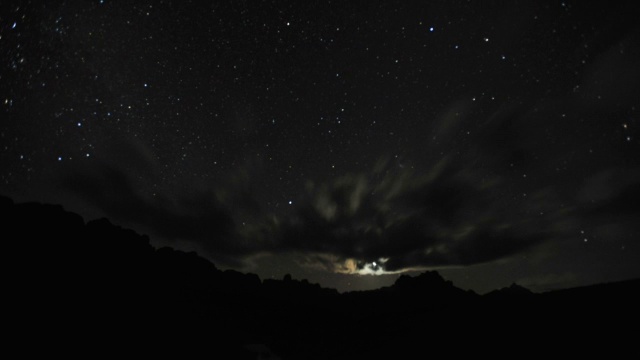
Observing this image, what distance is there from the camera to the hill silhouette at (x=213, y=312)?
12367mm

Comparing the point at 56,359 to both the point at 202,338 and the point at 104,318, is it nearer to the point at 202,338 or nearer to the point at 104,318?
the point at 104,318

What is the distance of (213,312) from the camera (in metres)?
46.2

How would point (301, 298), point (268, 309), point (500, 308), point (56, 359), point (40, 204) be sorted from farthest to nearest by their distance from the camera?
point (301, 298), point (268, 309), point (40, 204), point (56, 359), point (500, 308)

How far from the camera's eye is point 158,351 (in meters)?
28.6

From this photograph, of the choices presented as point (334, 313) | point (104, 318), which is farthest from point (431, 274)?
point (104, 318)

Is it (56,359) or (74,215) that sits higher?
(74,215)

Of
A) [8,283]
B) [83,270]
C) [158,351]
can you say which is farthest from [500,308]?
[83,270]

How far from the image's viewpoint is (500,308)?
15.7 meters

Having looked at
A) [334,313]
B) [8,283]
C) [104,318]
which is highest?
[8,283]

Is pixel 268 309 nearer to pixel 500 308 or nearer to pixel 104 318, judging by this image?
pixel 104 318

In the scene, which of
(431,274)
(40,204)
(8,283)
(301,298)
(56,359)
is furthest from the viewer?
(301,298)

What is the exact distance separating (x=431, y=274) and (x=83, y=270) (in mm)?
57844

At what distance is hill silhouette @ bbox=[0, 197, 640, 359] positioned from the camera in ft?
40.6

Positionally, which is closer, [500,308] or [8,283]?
[500,308]
